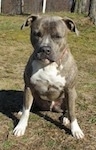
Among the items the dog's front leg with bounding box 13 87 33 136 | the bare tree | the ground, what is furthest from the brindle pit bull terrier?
the bare tree

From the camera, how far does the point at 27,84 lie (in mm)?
4051

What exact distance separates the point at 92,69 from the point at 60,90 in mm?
2733

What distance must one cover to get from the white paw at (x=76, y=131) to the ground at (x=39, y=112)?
0.05m

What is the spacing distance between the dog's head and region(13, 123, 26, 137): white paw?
80cm

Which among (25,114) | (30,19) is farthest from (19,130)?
(30,19)

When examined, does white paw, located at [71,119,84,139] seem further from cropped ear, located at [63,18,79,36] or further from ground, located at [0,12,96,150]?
cropped ear, located at [63,18,79,36]

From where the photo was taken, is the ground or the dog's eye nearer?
the dog's eye

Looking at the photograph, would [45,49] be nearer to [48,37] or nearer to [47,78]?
[48,37]

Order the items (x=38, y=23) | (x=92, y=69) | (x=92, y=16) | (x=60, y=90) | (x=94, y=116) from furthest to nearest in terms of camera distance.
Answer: (x=92, y=16) → (x=92, y=69) → (x=94, y=116) → (x=60, y=90) → (x=38, y=23)

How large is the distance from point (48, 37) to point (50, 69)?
39 centimetres

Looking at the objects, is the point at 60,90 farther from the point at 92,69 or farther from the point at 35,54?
the point at 92,69

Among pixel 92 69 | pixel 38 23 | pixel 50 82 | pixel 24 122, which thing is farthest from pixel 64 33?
pixel 92 69

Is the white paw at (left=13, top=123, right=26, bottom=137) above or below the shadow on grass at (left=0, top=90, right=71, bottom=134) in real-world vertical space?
above

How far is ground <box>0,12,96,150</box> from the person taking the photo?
397 cm
